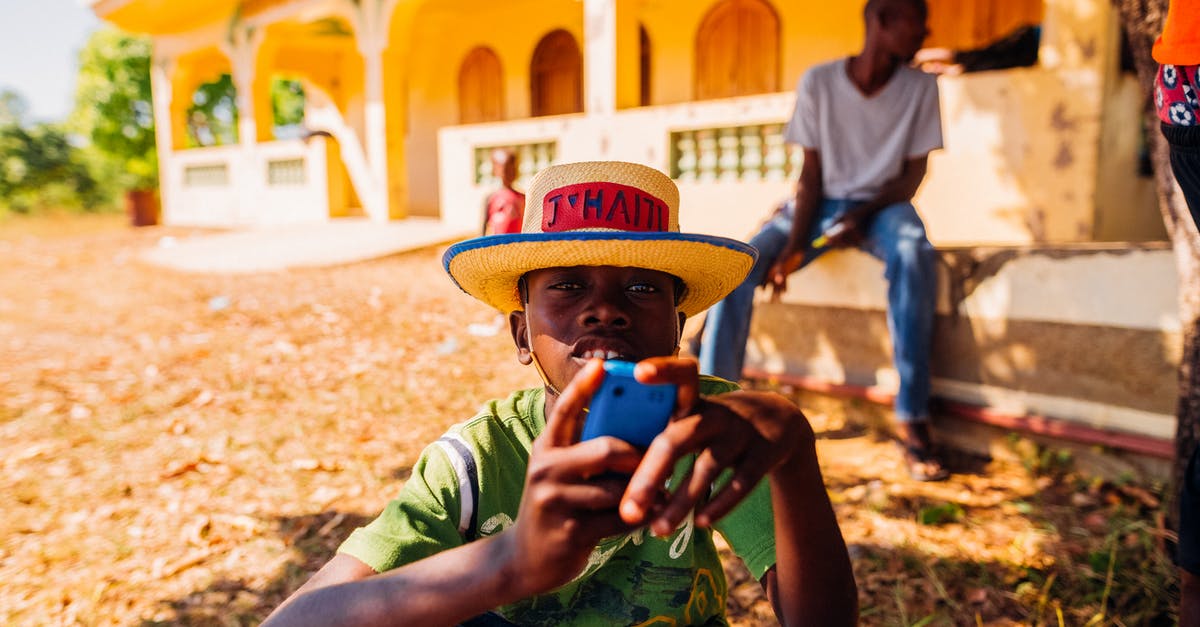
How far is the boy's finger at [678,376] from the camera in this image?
0.94 meters

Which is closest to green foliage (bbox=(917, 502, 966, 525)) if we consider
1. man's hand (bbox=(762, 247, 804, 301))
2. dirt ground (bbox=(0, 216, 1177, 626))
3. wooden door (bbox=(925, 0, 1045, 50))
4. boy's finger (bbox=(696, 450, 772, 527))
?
dirt ground (bbox=(0, 216, 1177, 626))

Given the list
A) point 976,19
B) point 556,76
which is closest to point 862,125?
point 976,19

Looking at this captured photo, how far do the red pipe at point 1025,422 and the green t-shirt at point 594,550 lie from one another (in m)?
2.34

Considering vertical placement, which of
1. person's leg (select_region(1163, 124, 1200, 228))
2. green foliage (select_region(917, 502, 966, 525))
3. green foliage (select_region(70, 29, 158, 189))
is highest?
green foliage (select_region(70, 29, 158, 189))

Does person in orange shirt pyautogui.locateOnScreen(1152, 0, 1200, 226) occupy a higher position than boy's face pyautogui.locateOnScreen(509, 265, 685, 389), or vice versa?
person in orange shirt pyautogui.locateOnScreen(1152, 0, 1200, 226)

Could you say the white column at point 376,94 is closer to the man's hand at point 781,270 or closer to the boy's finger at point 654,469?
the man's hand at point 781,270

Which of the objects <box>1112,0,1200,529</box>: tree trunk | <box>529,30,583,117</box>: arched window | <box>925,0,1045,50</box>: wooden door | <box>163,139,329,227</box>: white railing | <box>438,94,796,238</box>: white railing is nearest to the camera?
<box>1112,0,1200,529</box>: tree trunk

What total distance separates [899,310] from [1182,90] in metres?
2.07

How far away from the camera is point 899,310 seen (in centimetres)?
359

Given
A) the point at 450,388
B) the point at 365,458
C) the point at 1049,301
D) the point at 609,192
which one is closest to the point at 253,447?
the point at 365,458

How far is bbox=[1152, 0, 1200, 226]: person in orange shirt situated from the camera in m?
1.51

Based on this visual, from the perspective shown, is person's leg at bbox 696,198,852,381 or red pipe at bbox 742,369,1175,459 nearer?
red pipe at bbox 742,369,1175,459

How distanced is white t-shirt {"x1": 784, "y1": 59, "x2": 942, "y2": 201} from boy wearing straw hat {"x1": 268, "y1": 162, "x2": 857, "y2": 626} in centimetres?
243

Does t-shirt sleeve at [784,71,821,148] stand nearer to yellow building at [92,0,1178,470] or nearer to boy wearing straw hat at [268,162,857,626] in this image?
yellow building at [92,0,1178,470]
